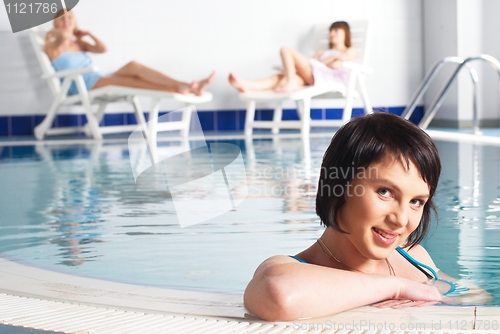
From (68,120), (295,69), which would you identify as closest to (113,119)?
(68,120)

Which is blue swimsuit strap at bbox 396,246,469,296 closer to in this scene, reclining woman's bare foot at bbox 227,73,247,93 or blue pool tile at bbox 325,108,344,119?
reclining woman's bare foot at bbox 227,73,247,93

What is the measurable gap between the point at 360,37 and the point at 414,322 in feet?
21.1

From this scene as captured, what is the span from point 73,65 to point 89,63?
0.36 m

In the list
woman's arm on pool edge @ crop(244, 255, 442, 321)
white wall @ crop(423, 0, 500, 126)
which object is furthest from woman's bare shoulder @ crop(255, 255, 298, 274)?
white wall @ crop(423, 0, 500, 126)

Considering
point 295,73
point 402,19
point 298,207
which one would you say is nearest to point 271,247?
point 298,207

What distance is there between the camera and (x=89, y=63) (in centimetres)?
737

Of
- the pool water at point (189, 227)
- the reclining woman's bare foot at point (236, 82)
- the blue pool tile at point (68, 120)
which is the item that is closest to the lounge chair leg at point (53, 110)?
the blue pool tile at point (68, 120)

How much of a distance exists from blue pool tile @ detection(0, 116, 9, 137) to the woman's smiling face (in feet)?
23.7

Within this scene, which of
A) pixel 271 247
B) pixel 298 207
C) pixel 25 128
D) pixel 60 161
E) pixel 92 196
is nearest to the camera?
pixel 271 247

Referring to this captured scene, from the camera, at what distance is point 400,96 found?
8.32 metres

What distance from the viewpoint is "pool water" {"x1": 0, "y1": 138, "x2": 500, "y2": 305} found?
178 centimetres

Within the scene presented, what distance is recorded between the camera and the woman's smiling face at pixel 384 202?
1.28 m

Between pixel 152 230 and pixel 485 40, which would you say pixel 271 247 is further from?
pixel 485 40

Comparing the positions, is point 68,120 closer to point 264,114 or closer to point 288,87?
point 264,114
